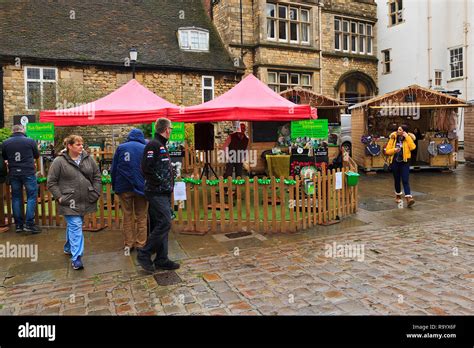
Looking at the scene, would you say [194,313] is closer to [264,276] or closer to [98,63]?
[264,276]

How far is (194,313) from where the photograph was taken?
3.86 meters

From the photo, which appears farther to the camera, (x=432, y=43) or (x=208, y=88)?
(x=432, y=43)

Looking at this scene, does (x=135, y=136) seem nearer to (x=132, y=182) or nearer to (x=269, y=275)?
(x=132, y=182)

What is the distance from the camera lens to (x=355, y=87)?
24703 mm

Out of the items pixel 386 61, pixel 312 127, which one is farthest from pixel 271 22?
pixel 312 127

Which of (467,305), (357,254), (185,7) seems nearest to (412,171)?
(357,254)

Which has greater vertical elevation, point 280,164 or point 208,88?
point 208,88

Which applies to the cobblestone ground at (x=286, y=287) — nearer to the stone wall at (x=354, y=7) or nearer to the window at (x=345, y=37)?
the stone wall at (x=354, y=7)

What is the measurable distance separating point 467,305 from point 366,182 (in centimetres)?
920

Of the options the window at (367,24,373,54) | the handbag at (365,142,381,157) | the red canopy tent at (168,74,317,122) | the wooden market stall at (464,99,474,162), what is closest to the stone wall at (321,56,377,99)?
the window at (367,24,373,54)

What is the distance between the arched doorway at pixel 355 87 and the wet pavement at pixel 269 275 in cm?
1754

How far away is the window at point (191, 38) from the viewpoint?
64.8 ft

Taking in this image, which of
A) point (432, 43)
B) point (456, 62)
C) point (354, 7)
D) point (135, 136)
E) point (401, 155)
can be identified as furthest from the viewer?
point (354, 7)

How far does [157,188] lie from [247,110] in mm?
2967
